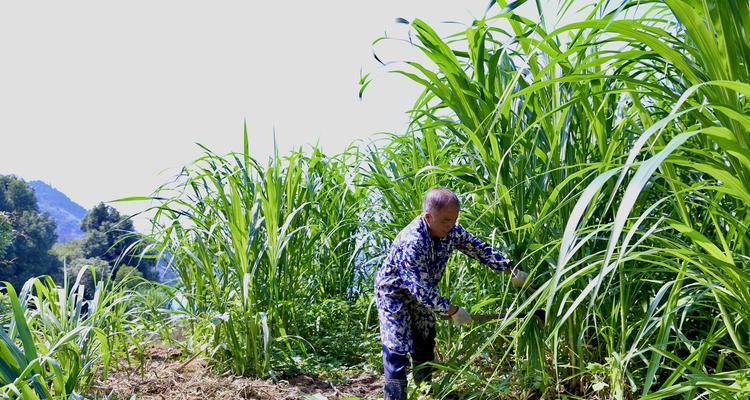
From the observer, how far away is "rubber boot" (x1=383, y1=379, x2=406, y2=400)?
2.73m

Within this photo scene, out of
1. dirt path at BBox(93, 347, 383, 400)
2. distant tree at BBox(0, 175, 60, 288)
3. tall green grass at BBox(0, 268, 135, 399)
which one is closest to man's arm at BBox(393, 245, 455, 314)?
dirt path at BBox(93, 347, 383, 400)

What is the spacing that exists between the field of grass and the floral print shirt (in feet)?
0.35

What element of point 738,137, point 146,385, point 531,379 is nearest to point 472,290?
point 531,379

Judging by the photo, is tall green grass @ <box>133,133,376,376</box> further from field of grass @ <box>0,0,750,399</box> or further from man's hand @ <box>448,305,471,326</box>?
man's hand @ <box>448,305,471,326</box>

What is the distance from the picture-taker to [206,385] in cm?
295

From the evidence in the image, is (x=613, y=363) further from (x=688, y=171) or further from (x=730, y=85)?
(x=730, y=85)

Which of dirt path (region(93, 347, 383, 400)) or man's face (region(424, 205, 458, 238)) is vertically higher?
man's face (region(424, 205, 458, 238))

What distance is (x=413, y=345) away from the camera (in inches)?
116

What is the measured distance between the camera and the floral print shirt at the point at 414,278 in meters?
2.56

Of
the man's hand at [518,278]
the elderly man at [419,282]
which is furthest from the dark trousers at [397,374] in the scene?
the man's hand at [518,278]

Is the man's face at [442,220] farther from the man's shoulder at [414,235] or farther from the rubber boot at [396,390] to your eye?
the rubber boot at [396,390]

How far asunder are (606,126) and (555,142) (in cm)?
23

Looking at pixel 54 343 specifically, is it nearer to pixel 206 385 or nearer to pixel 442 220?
pixel 206 385

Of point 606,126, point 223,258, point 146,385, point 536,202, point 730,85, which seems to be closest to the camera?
point 730,85
